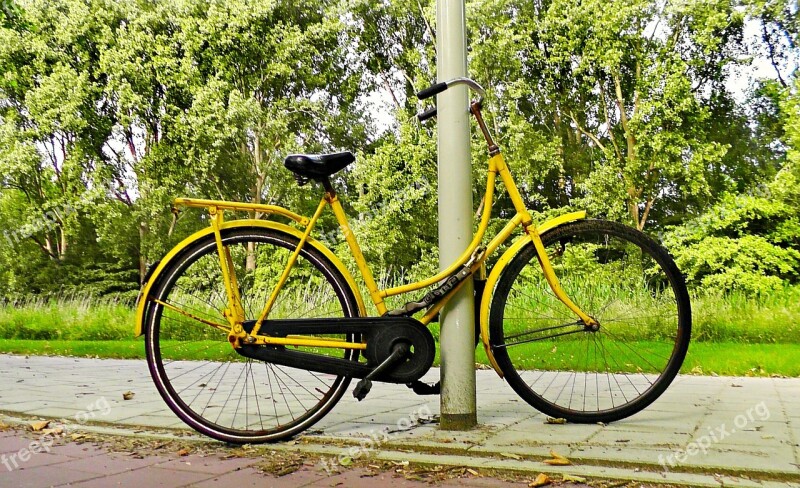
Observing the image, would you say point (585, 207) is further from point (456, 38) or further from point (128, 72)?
point (456, 38)

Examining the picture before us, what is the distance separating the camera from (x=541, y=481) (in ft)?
7.56

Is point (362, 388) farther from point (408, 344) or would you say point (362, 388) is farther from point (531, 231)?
point (531, 231)

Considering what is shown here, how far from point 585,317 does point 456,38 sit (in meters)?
1.46

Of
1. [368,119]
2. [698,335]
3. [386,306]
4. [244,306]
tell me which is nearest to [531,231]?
[386,306]

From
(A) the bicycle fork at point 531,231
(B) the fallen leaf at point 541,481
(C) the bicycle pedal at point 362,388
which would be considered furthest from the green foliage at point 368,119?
(B) the fallen leaf at point 541,481

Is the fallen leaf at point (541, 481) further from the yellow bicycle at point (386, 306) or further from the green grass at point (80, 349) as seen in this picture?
the green grass at point (80, 349)

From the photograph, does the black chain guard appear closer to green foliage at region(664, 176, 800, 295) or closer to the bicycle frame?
the bicycle frame

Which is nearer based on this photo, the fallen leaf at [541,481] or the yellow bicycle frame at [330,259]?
the fallen leaf at [541,481]

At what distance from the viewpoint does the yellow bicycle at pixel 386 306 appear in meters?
3.05

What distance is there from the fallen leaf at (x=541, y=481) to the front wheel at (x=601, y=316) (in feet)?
2.78

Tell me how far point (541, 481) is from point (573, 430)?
834mm

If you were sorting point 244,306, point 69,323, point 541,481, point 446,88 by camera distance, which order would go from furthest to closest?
point 69,323
point 244,306
point 446,88
point 541,481

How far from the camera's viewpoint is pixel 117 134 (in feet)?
83.8

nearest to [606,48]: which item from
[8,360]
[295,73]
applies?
[295,73]
